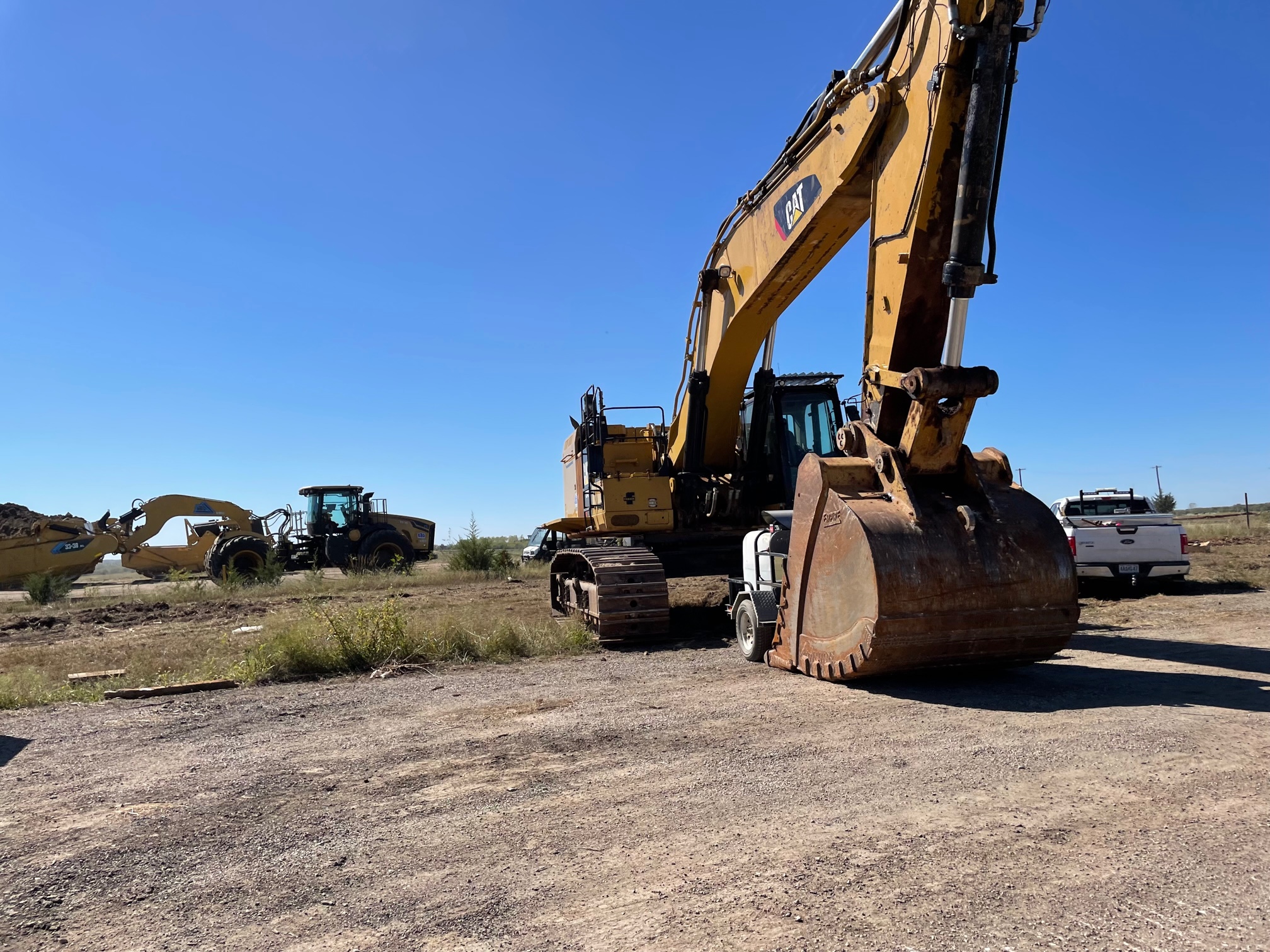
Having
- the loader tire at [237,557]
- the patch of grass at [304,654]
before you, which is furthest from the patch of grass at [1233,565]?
the loader tire at [237,557]

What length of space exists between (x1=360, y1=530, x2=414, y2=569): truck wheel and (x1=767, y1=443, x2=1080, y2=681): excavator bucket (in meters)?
21.2

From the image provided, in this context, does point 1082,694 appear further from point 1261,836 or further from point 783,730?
point 1261,836

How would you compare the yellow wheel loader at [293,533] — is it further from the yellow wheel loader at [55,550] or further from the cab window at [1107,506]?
the cab window at [1107,506]

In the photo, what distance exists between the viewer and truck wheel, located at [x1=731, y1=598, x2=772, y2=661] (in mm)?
8180

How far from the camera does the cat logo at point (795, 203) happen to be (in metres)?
8.23

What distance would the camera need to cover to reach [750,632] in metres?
8.47

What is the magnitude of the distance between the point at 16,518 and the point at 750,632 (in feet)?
83.0

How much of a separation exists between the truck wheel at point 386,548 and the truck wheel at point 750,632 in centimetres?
1889

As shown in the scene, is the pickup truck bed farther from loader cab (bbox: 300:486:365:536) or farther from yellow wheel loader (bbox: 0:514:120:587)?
yellow wheel loader (bbox: 0:514:120:587)

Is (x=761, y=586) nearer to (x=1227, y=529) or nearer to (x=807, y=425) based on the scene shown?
(x=807, y=425)

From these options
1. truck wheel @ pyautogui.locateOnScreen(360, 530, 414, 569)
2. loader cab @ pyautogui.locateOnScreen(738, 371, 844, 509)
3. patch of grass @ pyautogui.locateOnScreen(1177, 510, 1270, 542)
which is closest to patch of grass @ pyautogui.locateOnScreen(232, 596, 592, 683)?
loader cab @ pyautogui.locateOnScreen(738, 371, 844, 509)

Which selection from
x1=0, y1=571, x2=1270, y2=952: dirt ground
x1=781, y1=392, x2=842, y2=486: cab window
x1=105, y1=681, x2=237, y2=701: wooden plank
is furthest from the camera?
x1=781, y1=392, x2=842, y2=486: cab window

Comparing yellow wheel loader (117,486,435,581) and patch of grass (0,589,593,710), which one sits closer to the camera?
patch of grass (0,589,593,710)

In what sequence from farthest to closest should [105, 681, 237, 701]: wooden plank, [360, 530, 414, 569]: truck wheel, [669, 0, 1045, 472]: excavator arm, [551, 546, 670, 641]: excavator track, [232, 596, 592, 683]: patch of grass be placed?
1. [360, 530, 414, 569]: truck wheel
2. [551, 546, 670, 641]: excavator track
3. [232, 596, 592, 683]: patch of grass
4. [105, 681, 237, 701]: wooden plank
5. [669, 0, 1045, 472]: excavator arm
